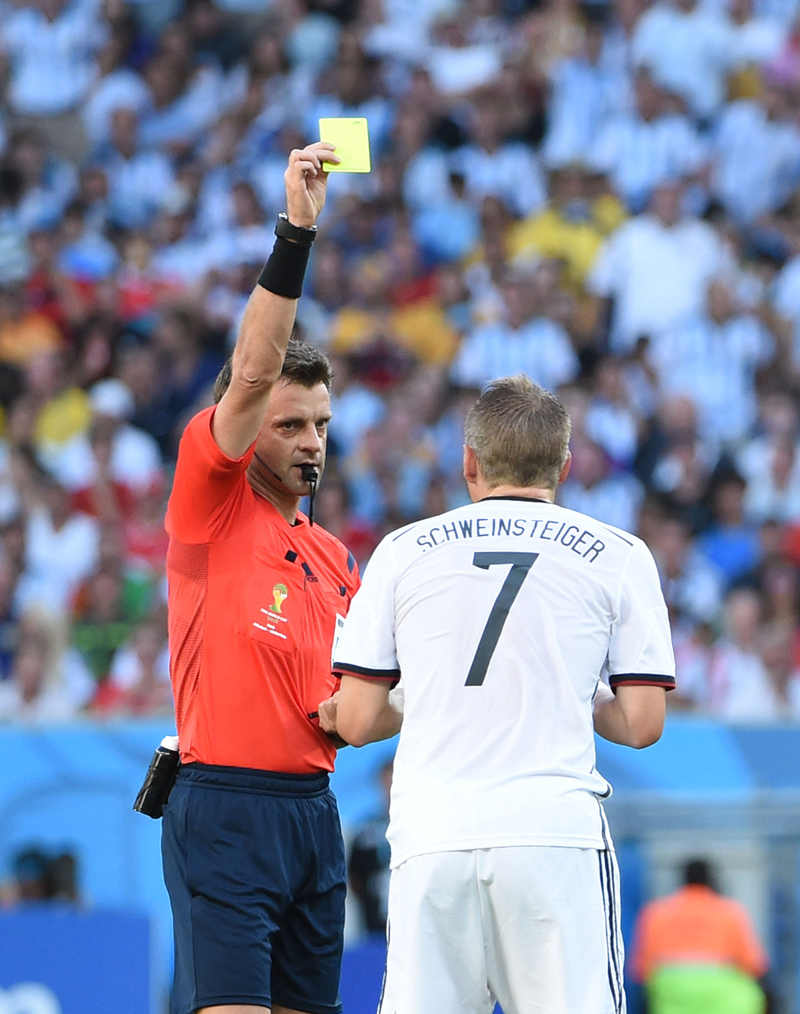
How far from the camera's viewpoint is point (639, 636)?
3652 mm

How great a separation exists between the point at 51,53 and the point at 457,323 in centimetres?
525

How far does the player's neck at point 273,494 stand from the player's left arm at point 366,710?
2.79 feet

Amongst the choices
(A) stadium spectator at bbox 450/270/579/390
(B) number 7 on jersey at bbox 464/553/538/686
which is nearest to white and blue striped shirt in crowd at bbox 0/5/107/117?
(A) stadium spectator at bbox 450/270/579/390

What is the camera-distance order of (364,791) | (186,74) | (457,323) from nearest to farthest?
(364,791)
(457,323)
(186,74)

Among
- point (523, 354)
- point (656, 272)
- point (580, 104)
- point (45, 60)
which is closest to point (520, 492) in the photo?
point (523, 354)

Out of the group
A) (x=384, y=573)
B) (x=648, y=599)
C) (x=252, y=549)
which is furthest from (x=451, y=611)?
(x=252, y=549)

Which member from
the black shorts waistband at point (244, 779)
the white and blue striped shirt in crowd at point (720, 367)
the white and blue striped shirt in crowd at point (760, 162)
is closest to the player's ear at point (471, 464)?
the black shorts waistband at point (244, 779)

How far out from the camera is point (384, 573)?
369 centimetres

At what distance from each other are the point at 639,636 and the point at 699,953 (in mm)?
4905

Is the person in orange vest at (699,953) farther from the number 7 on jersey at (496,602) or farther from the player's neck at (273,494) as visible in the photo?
the number 7 on jersey at (496,602)

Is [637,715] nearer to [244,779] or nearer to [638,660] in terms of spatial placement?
[638,660]

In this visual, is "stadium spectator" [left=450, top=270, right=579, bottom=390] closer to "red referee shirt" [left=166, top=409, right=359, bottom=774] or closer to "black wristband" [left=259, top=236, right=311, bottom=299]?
"red referee shirt" [left=166, top=409, right=359, bottom=774]

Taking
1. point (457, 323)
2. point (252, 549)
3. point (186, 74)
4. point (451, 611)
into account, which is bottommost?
point (451, 611)

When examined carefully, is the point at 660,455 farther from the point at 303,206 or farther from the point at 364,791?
the point at 303,206
